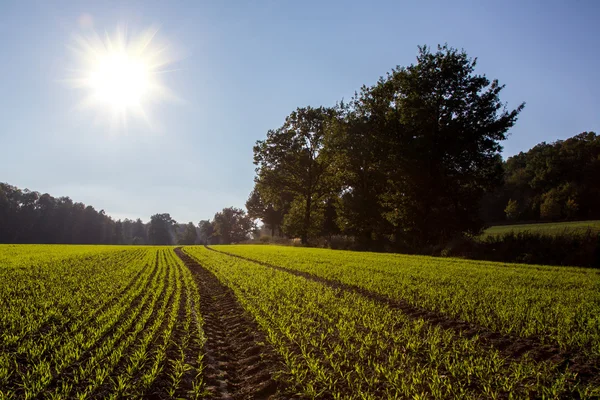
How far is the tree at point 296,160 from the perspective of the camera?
5172cm

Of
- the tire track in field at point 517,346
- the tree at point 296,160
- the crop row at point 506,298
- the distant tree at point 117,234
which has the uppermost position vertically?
the tree at point 296,160

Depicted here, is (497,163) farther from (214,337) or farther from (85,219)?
(85,219)

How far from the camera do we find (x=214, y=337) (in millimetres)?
7766

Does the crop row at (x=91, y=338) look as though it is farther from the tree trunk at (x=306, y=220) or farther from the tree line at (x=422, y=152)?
the tree trunk at (x=306, y=220)

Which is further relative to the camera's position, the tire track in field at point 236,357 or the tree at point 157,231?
the tree at point 157,231

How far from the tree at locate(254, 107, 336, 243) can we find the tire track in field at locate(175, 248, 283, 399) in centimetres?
4184

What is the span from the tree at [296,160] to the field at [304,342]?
39710 millimetres

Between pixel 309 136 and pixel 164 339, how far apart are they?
155 feet

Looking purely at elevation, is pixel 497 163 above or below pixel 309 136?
below

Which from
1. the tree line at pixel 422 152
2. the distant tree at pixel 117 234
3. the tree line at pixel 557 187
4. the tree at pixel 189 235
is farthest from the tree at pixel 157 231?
the tree line at pixel 557 187

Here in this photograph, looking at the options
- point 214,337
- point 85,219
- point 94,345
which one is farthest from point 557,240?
point 85,219

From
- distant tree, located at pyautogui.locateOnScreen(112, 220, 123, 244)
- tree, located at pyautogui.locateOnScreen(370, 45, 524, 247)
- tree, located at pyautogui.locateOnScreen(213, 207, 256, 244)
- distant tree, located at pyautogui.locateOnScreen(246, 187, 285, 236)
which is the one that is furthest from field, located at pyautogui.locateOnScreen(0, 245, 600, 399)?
distant tree, located at pyautogui.locateOnScreen(112, 220, 123, 244)

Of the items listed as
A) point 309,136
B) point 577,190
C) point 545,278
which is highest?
point 309,136

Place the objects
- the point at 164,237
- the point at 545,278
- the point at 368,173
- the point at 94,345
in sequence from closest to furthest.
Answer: the point at 94,345 < the point at 545,278 < the point at 368,173 < the point at 164,237
